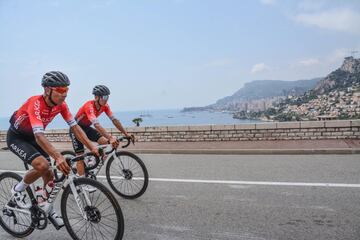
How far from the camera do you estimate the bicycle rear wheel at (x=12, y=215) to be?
4.65 m

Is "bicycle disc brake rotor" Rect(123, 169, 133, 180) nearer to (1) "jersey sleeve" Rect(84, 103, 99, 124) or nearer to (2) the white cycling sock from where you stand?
(1) "jersey sleeve" Rect(84, 103, 99, 124)

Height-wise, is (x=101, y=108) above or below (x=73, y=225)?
above

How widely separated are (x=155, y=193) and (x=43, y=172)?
284 centimetres

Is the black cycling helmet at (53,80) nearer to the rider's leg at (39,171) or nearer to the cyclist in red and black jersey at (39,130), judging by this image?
the cyclist in red and black jersey at (39,130)

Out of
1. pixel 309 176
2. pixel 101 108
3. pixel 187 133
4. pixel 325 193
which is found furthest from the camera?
pixel 187 133

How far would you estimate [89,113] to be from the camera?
639cm

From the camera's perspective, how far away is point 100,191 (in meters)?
3.76

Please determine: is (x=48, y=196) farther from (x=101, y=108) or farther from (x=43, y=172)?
(x=101, y=108)

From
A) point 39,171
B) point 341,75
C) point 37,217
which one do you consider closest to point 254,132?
point 37,217

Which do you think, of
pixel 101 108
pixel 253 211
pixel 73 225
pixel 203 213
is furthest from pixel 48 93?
pixel 253 211

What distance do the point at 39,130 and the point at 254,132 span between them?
10.5m

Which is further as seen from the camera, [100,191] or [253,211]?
[253,211]

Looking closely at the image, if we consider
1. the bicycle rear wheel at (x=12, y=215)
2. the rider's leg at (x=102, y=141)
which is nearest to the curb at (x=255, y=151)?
the rider's leg at (x=102, y=141)

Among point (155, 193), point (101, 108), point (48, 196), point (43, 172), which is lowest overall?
point (155, 193)
